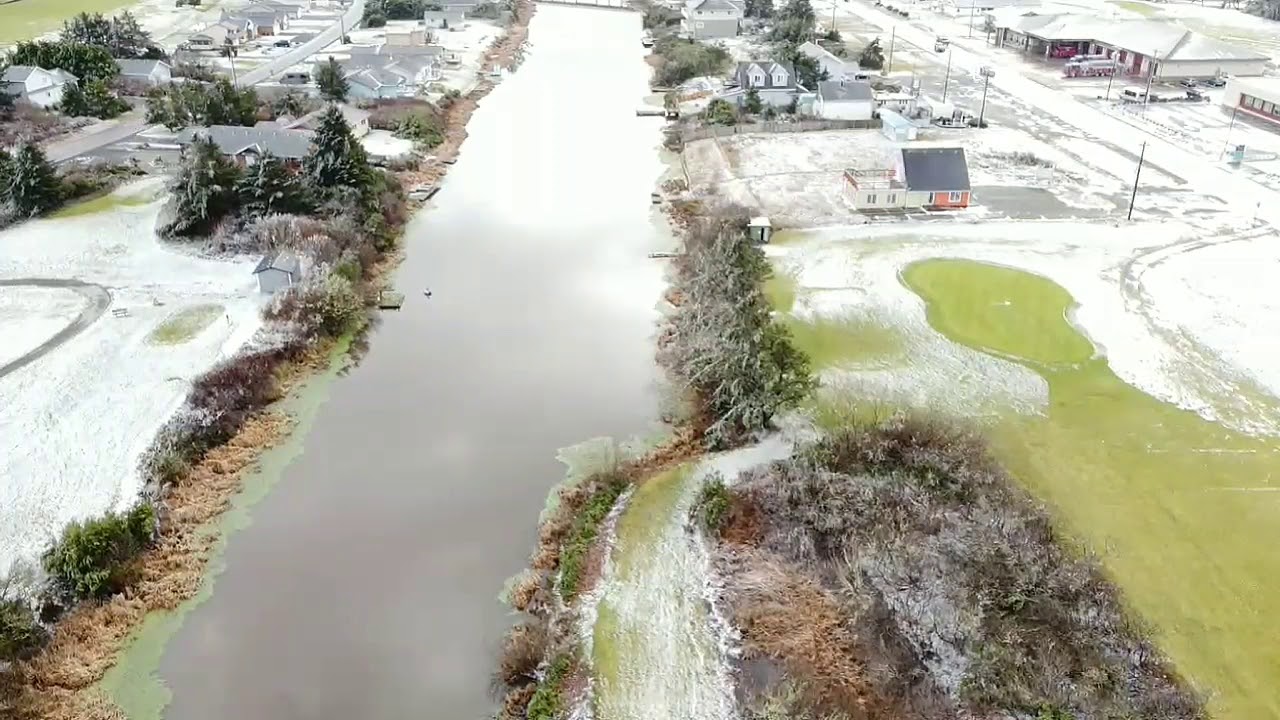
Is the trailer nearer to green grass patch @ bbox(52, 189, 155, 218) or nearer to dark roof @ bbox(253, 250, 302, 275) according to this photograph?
dark roof @ bbox(253, 250, 302, 275)

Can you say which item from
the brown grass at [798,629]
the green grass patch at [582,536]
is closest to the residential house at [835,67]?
the green grass patch at [582,536]

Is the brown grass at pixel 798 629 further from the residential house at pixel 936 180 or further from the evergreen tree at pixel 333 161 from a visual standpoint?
the evergreen tree at pixel 333 161

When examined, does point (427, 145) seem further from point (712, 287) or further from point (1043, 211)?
point (1043, 211)

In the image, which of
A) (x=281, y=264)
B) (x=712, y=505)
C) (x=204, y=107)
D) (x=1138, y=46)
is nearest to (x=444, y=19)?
(x=204, y=107)

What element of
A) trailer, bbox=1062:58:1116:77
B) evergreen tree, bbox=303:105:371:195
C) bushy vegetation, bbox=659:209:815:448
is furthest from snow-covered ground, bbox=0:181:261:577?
trailer, bbox=1062:58:1116:77

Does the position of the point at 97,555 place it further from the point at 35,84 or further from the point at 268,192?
the point at 35,84

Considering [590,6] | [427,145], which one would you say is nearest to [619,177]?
[427,145]
